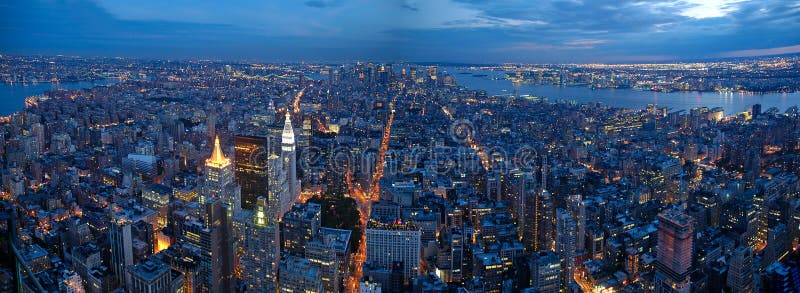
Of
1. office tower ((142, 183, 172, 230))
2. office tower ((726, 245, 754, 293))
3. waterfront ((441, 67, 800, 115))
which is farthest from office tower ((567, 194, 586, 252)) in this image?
waterfront ((441, 67, 800, 115))

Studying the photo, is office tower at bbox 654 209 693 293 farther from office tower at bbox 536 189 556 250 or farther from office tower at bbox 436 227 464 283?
office tower at bbox 436 227 464 283

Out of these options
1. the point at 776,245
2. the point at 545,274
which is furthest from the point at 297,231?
the point at 776,245

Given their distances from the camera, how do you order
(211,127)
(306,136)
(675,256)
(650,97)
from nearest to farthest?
(675,256) → (306,136) → (211,127) → (650,97)

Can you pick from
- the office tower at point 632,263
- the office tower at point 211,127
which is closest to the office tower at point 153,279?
the office tower at point 632,263

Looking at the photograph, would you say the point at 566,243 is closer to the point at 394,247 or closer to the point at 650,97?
the point at 394,247

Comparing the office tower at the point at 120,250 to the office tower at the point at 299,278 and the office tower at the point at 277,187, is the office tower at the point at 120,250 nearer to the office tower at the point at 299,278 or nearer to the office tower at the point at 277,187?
the office tower at the point at 299,278

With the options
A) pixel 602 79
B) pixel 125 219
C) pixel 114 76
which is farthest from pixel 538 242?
pixel 602 79
